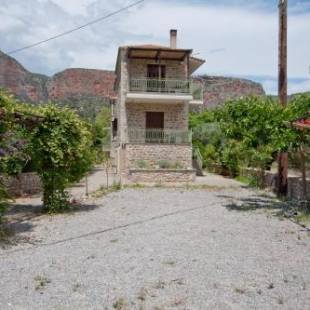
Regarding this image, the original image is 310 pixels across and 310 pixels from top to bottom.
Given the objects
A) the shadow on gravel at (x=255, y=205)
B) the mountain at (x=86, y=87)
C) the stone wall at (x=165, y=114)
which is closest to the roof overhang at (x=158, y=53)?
the stone wall at (x=165, y=114)

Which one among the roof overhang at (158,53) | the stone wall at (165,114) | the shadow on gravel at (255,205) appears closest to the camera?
the shadow on gravel at (255,205)

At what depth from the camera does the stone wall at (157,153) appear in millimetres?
24094

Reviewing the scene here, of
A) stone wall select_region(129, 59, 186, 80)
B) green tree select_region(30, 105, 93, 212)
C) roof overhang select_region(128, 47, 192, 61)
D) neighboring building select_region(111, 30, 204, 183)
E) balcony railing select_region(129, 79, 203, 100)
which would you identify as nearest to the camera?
green tree select_region(30, 105, 93, 212)

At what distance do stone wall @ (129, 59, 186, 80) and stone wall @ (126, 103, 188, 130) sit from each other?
5.41 ft

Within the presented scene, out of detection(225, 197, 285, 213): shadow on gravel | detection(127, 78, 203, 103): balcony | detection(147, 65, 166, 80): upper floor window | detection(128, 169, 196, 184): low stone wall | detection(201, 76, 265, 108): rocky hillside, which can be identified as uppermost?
detection(201, 76, 265, 108): rocky hillside

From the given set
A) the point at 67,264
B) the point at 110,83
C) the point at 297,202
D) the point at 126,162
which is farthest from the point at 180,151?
the point at 110,83

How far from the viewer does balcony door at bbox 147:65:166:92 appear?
25.5 metres

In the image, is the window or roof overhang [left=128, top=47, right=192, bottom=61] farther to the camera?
the window

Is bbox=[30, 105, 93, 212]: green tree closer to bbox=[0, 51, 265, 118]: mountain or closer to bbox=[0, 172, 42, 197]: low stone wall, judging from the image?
bbox=[0, 172, 42, 197]: low stone wall

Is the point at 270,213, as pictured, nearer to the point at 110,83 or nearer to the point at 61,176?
the point at 61,176

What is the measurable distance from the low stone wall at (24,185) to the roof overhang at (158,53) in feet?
33.0

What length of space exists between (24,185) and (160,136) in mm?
9535

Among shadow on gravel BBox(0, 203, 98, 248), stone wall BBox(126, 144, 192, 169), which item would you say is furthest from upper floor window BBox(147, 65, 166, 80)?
shadow on gravel BBox(0, 203, 98, 248)

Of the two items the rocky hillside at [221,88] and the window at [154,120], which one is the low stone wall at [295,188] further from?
the rocky hillside at [221,88]
